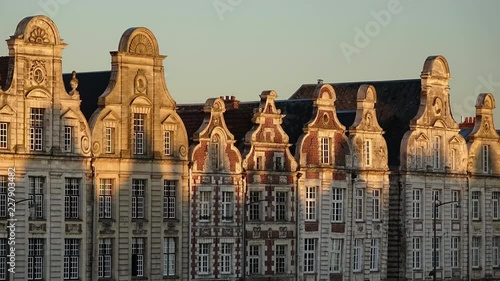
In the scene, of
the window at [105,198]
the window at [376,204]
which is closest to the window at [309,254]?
the window at [376,204]

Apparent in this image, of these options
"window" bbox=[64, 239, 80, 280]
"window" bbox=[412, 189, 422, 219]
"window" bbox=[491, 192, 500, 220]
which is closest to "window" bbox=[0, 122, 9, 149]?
"window" bbox=[64, 239, 80, 280]

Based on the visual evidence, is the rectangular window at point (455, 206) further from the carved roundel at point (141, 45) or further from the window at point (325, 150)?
the carved roundel at point (141, 45)

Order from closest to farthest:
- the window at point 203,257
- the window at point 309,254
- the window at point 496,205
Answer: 1. the window at point 203,257
2. the window at point 309,254
3. the window at point 496,205

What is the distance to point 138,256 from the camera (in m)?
82.9

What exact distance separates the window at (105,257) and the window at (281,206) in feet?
39.8

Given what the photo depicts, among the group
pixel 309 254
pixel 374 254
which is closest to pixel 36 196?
pixel 309 254

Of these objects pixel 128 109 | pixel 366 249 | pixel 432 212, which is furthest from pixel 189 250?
pixel 432 212

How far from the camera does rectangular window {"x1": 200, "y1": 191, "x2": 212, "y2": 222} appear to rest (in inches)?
3388

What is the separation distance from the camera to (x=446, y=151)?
4050 inches

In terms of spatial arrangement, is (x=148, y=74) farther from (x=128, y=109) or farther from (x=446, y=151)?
(x=446, y=151)

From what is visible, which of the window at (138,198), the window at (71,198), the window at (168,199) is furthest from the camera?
the window at (168,199)

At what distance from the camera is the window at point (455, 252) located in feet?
342

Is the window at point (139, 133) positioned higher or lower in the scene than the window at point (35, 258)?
higher

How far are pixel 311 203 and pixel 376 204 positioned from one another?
6062mm
